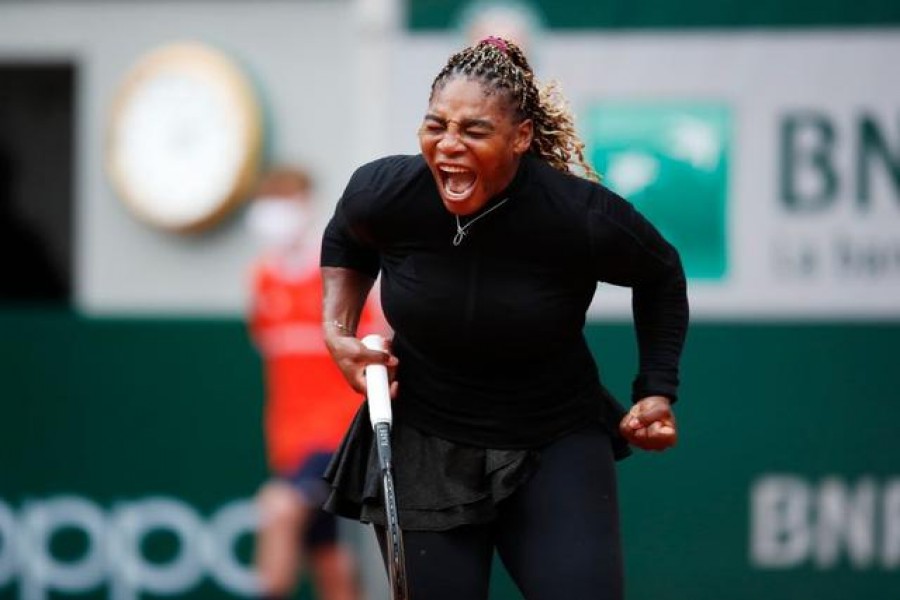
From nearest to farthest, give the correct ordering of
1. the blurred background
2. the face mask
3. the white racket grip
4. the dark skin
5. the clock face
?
the dark skin, the white racket grip, the face mask, the blurred background, the clock face

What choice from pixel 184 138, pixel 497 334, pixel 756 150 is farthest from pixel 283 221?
pixel 497 334

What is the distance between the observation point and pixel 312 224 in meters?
7.76

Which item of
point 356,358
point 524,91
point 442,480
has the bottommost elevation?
point 442,480

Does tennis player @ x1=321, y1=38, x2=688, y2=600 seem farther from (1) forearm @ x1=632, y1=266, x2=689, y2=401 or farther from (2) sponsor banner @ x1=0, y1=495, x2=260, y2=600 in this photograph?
(2) sponsor banner @ x1=0, y1=495, x2=260, y2=600

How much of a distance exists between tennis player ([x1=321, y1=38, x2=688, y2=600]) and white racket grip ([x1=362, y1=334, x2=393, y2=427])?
0.04 m

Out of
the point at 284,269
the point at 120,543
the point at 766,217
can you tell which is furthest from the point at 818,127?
the point at 120,543

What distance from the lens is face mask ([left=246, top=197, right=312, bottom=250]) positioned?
6.96 metres

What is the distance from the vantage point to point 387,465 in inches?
150

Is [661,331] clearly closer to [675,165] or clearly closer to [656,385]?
[656,385]

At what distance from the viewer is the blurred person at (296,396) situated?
6777mm

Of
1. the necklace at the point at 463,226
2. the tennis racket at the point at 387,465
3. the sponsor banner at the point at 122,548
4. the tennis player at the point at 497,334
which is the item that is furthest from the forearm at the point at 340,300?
the sponsor banner at the point at 122,548

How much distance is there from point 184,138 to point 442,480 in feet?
15.3

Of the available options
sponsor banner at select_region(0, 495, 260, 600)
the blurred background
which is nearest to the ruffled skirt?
the blurred background

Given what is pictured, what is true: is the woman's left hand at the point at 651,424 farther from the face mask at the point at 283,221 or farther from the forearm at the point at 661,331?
the face mask at the point at 283,221
